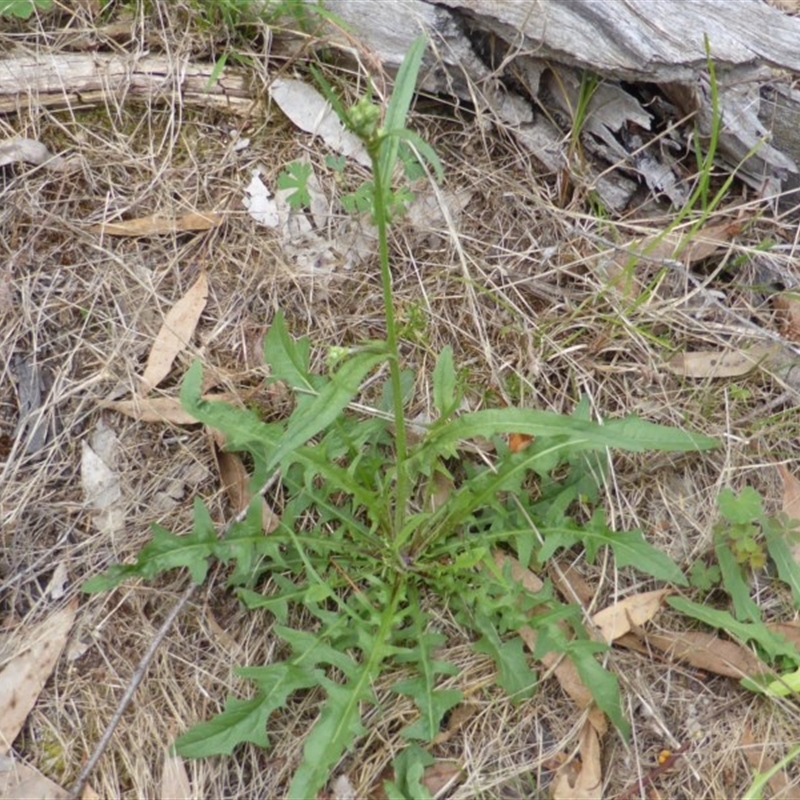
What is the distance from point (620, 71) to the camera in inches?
97.4

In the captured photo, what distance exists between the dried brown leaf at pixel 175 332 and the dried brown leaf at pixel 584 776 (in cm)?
131

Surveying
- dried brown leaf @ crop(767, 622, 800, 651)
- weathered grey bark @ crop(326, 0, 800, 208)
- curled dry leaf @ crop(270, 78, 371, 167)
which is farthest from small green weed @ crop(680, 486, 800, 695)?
curled dry leaf @ crop(270, 78, 371, 167)

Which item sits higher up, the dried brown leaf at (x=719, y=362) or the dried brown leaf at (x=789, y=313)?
the dried brown leaf at (x=789, y=313)

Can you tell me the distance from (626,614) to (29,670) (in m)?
1.37

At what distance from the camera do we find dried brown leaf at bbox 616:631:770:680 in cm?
226

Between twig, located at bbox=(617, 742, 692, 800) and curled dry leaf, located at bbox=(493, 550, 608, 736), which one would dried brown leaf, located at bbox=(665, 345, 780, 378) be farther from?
twig, located at bbox=(617, 742, 692, 800)

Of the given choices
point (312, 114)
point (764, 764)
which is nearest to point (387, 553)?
point (764, 764)

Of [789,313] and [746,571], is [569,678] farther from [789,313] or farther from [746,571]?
[789,313]

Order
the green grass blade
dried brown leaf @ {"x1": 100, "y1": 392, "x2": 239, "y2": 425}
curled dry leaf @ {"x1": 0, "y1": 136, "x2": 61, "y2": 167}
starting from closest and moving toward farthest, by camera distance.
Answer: the green grass blade
dried brown leaf @ {"x1": 100, "y1": 392, "x2": 239, "y2": 425}
curled dry leaf @ {"x1": 0, "y1": 136, "x2": 61, "y2": 167}

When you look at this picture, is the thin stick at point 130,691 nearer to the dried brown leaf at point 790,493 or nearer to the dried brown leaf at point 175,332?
the dried brown leaf at point 175,332

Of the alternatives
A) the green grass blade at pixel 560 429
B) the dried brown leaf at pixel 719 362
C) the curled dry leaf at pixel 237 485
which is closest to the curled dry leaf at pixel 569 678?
the green grass blade at pixel 560 429

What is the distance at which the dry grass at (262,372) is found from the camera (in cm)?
220

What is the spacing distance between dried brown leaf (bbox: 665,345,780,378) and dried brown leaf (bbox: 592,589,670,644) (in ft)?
1.88

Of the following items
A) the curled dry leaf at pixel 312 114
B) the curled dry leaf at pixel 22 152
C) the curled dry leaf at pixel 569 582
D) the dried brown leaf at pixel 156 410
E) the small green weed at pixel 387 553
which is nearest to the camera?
the small green weed at pixel 387 553
